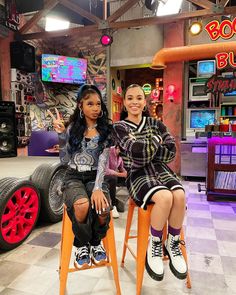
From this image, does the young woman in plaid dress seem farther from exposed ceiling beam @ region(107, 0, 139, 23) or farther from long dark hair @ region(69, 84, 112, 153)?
exposed ceiling beam @ region(107, 0, 139, 23)

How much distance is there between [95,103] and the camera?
156 cm

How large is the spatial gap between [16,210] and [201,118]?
14.4 ft

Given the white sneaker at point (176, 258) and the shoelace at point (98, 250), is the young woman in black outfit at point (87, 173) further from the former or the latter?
the white sneaker at point (176, 258)

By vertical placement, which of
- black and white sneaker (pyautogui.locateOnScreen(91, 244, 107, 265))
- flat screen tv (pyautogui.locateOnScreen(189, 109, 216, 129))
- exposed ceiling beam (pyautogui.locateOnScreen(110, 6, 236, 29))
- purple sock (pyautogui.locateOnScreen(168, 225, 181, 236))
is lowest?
black and white sneaker (pyautogui.locateOnScreen(91, 244, 107, 265))

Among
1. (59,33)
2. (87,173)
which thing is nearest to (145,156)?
(87,173)

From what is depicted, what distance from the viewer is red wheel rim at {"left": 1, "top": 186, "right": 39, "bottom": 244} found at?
2.01 m

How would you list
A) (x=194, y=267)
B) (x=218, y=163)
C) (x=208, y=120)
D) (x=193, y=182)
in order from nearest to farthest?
(x=194, y=267)
(x=218, y=163)
(x=193, y=182)
(x=208, y=120)

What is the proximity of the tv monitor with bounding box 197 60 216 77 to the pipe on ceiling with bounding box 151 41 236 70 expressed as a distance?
49 cm

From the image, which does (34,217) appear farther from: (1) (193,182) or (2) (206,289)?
(1) (193,182)

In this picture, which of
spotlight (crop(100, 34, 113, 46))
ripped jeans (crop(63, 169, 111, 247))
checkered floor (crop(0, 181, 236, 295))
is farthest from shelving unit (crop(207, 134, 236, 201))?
spotlight (crop(100, 34, 113, 46))

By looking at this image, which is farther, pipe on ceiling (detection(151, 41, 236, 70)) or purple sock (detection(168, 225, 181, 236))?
pipe on ceiling (detection(151, 41, 236, 70))

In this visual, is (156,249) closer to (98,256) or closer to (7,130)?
(98,256)

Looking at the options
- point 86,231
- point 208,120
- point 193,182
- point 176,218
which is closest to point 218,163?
point 193,182

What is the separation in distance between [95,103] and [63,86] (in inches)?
202
